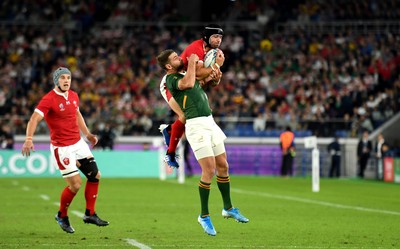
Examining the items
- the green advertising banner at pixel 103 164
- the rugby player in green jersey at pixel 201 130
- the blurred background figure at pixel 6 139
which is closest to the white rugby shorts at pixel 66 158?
the rugby player in green jersey at pixel 201 130

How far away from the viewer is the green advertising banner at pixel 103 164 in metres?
39.6

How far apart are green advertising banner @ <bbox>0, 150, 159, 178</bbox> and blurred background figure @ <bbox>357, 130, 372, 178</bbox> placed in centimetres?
872

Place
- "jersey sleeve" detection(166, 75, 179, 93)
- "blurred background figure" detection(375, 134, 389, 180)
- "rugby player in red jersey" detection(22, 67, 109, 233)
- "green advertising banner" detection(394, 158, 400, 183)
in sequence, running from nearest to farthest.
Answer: "jersey sleeve" detection(166, 75, 179, 93)
"rugby player in red jersey" detection(22, 67, 109, 233)
"green advertising banner" detection(394, 158, 400, 183)
"blurred background figure" detection(375, 134, 389, 180)

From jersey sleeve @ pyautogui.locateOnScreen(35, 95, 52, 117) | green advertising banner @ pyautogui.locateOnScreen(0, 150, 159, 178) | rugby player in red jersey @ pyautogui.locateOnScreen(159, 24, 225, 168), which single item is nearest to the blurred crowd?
green advertising banner @ pyautogui.locateOnScreen(0, 150, 159, 178)

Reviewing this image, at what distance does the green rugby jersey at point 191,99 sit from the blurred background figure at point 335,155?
91.7 ft

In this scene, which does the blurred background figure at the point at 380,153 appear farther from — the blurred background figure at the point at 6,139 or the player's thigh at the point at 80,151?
the player's thigh at the point at 80,151

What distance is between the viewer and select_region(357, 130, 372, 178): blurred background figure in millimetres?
40781

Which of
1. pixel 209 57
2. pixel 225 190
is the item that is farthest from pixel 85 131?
pixel 209 57

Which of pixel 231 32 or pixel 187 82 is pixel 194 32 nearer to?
pixel 231 32

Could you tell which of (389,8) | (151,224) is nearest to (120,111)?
(389,8)

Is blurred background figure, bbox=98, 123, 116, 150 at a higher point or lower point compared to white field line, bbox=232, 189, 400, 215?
higher

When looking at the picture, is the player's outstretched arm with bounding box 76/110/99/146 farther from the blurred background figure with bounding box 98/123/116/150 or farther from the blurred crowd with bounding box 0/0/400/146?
the blurred crowd with bounding box 0/0/400/146

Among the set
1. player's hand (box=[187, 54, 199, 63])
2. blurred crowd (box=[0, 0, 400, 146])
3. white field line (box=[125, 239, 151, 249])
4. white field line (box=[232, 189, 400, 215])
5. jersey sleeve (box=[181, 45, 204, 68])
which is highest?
blurred crowd (box=[0, 0, 400, 146])

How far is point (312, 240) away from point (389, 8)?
37204 mm
